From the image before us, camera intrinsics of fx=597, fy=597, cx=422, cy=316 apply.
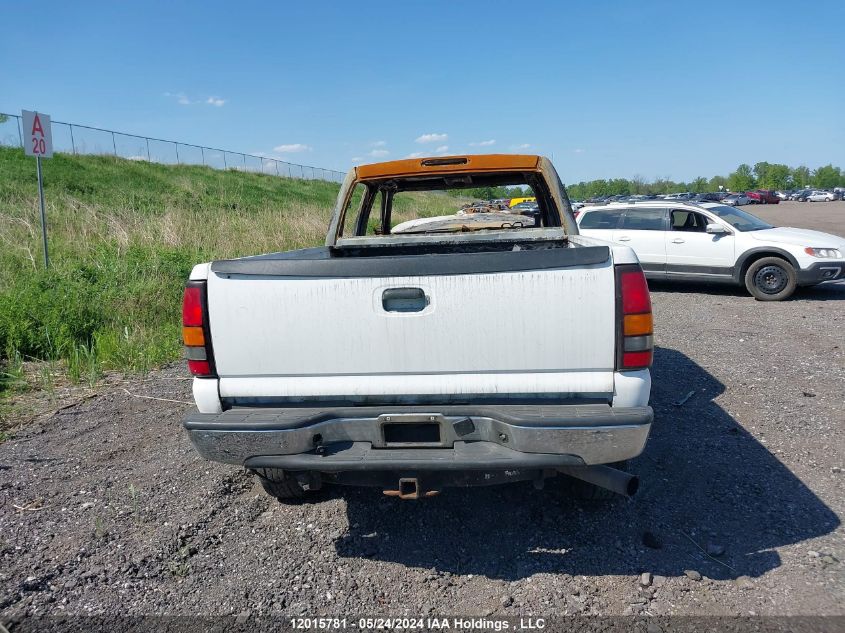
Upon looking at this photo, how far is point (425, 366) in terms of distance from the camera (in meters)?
2.69

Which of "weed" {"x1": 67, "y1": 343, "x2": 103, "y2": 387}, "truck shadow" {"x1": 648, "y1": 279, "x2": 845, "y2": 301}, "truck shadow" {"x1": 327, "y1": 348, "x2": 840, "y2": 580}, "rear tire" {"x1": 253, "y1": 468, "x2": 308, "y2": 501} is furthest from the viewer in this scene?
"truck shadow" {"x1": 648, "y1": 279, "x2": 845, "y2": 301}

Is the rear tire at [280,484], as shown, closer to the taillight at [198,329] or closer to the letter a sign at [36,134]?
the taillight at [198,329]

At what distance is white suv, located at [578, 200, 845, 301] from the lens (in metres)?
9.88

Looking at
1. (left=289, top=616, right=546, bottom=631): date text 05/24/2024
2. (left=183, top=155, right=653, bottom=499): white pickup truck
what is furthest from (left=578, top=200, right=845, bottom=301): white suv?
(left=289, top=616, right=546, bottom=631): date text 05/24/2024

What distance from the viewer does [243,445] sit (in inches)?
104

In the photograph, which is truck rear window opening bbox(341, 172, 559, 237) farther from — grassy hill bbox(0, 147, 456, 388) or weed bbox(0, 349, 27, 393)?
weed bbox(0, 349, 27, 393)

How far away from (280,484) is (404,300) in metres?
1.39

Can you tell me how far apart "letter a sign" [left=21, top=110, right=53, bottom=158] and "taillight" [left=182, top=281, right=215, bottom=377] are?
6.81 meters

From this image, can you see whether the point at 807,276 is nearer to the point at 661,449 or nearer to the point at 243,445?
the point at 661,449

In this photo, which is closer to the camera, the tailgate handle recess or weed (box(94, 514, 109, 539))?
the tailgate handle recess

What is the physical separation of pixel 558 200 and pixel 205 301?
2.40m

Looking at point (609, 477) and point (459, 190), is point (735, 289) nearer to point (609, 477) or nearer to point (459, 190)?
point (459, 190)

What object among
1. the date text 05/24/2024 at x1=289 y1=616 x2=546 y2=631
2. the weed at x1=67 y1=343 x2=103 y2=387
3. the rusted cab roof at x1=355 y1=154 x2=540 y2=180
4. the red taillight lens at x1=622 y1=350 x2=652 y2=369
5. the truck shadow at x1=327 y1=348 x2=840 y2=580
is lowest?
the date text 05/24/2024 at x1=289 y1=616 x2=546 y2=631

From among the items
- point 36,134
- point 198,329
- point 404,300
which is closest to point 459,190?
point 404,300
